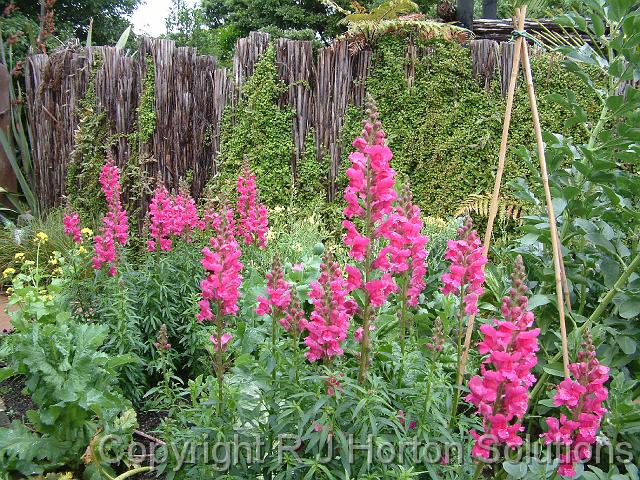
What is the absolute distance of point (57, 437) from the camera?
262 cm

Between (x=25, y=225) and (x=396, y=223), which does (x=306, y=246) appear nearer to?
(x=396, y=223)

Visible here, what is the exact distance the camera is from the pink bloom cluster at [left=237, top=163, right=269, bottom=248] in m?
3.61

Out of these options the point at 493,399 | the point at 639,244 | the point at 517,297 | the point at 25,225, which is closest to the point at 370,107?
the point at 517,297

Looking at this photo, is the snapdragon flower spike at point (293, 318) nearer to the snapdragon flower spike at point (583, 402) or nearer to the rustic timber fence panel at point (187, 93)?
the snapdragon flower spike at point (583, 402)

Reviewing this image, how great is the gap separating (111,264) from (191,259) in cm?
48

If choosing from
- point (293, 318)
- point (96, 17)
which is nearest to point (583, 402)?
point (293, 318)

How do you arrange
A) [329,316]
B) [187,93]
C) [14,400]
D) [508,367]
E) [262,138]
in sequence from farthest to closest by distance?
[187,93]
[262,138]
[14,400]
[329,316]
[508,367]

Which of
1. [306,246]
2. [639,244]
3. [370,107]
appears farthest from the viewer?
[306,246]

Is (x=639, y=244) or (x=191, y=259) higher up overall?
(x=639, y=244)

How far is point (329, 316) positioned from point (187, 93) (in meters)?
5.31

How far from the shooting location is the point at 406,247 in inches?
82.7

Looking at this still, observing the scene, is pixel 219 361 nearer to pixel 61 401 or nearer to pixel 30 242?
pixel 61 401

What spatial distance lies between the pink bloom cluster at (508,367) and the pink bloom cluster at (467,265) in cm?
28

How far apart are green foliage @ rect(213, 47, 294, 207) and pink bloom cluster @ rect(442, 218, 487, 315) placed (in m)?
4.42
